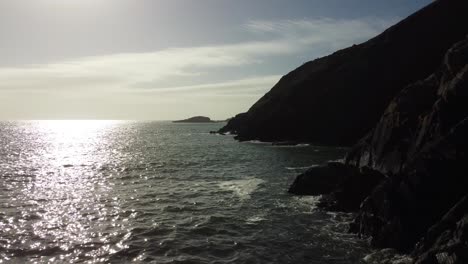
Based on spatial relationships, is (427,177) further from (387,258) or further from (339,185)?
(339,185)

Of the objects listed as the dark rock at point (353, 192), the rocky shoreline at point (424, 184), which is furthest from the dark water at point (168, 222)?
the rocky shoreline at point (424, 184)

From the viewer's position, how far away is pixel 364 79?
294 ft

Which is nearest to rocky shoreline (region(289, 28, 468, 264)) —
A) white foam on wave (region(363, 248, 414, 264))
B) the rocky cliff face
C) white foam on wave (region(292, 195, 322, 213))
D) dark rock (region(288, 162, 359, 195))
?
white foam on wave (region(363, 248, 414, 264))

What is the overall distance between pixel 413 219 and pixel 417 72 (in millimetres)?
73064

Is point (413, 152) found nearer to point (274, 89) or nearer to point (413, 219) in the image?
point (413, 219)

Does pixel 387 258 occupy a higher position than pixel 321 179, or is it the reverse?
pixel 321 179

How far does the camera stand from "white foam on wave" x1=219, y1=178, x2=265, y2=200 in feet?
120

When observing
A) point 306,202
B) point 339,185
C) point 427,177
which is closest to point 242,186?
point 306,202

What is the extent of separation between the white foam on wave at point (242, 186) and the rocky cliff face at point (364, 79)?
162 ft

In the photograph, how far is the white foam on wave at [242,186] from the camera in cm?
3653

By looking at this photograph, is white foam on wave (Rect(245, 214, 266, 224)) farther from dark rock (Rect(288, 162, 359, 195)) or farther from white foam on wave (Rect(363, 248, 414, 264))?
white foam on wave (Rect(363, 248, 414, 264))

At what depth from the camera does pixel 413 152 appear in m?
26.3

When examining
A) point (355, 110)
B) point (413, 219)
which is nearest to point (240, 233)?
point (413, 219)

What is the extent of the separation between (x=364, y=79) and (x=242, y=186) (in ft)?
197
